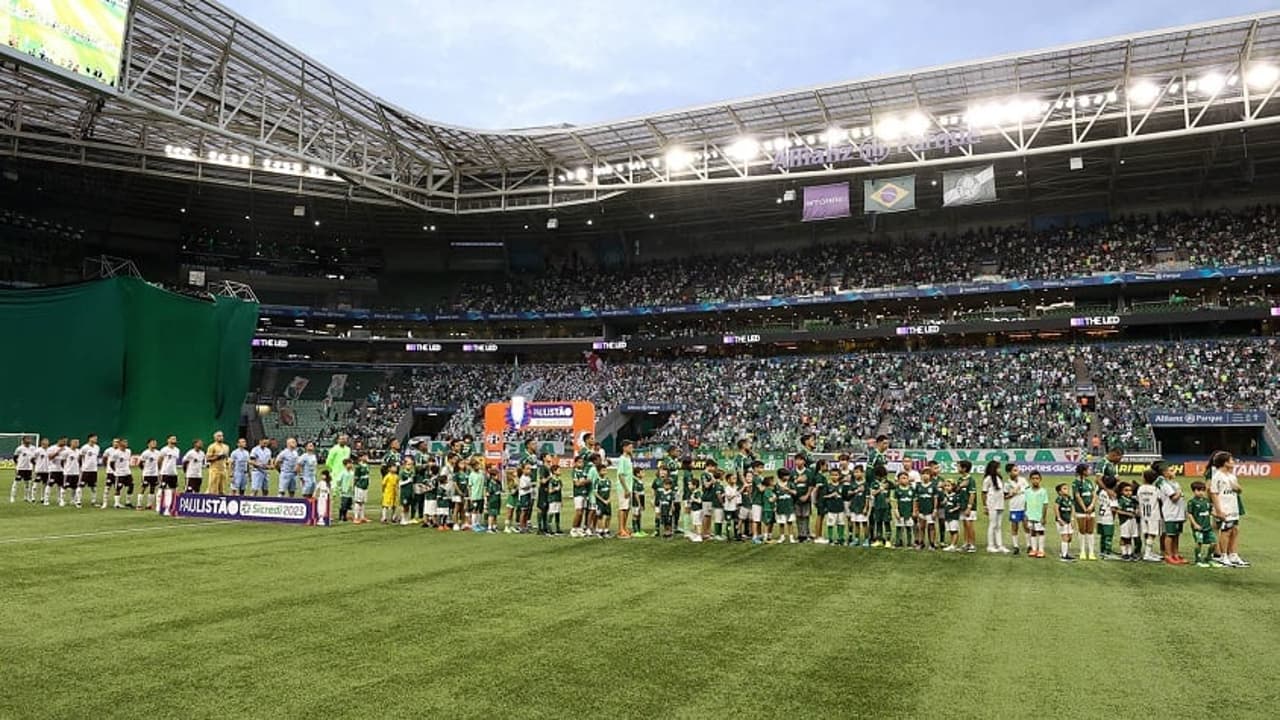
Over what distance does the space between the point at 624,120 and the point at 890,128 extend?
417 inches

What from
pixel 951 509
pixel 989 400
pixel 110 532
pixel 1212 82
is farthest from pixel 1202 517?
pixel 989 400

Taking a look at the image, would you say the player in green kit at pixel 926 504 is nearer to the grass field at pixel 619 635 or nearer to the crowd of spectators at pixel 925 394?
the grass field at pixel 619 635

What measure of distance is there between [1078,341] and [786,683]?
4738cm

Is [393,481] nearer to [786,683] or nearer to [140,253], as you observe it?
[786,683]

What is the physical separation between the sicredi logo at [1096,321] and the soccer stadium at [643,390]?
2.31 ft

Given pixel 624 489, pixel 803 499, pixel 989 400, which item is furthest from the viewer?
pixel 989 400

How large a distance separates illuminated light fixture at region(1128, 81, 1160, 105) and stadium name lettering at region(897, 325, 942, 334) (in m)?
20.0

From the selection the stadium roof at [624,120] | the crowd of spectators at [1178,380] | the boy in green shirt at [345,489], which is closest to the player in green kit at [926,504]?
the boy in green shirt at [345,489]

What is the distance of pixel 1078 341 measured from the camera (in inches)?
1805

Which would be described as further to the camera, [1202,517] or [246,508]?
[246,508]

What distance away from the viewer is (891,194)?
32.4m

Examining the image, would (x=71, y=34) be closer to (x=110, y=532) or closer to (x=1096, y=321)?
(x=110, y=532)

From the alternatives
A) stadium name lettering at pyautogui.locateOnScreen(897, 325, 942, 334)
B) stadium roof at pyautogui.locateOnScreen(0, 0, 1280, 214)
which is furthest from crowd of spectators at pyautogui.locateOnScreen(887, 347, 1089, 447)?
stadium roof at pyautogui.locateOnScreen(0, 0, 1280, 214)

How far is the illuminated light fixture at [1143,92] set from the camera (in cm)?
2744
